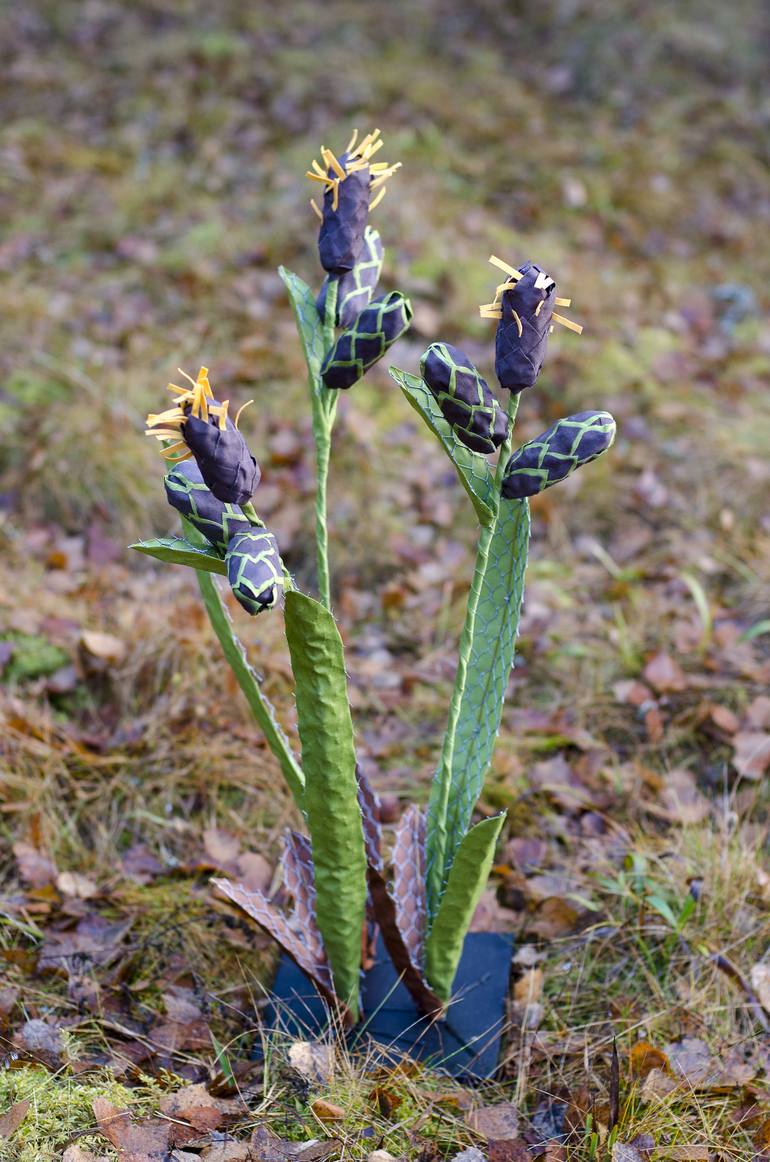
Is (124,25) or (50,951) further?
(124,25)

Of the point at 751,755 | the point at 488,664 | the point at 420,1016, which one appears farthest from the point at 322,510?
the point at 751,755

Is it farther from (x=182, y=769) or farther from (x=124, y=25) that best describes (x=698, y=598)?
(x=124, y=25)

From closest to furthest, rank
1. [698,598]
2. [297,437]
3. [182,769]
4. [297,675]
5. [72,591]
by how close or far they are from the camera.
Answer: [297,675]
[182,769]
[698,598]
[72,591]
[297,437]

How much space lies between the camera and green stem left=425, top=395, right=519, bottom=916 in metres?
1.26

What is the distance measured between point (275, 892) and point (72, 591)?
1.04 meters

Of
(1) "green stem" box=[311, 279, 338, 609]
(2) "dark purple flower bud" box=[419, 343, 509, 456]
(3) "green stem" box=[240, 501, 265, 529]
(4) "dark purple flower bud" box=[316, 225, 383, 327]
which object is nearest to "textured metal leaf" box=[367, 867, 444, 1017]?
(1) "green stem" box=[311, 279, 338, 609]

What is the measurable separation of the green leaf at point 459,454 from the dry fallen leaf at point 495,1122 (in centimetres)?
82

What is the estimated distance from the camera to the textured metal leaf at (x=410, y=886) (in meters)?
1.52

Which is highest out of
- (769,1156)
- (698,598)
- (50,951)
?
(698,598)

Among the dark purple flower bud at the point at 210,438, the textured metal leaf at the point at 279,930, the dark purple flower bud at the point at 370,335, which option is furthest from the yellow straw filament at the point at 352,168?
the textured metal leaf at the point at 279,930

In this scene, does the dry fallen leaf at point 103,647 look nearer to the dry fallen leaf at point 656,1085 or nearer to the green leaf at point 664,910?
the green leaf at point 664,910

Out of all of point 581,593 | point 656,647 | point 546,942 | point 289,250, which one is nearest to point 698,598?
point 656,647

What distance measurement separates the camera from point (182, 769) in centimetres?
204

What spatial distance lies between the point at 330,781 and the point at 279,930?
0.93 ft
